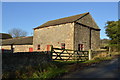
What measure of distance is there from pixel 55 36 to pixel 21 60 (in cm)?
1245

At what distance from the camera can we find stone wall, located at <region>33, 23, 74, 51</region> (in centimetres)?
1756

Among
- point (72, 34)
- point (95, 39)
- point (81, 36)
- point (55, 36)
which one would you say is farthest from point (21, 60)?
point (95, 39)

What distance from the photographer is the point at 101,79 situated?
4.18 meters

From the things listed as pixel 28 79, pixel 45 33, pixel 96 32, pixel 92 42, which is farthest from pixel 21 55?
pixel 96 32

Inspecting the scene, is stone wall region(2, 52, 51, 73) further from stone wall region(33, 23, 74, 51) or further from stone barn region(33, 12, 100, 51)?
stone wall region(33, 23, 74, 51)

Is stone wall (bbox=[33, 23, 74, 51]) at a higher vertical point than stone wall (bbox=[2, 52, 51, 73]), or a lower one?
higher

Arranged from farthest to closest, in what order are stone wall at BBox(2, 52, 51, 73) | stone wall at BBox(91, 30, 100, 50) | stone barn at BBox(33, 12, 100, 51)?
stone wall at BBox(91, 30, 100, 50)
stone barn at BBox(33, 12, 100, 51)
stone wall at BBox(2, 52, 51, 73)

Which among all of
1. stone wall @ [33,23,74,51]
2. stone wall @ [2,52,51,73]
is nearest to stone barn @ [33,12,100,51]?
stone wall @ [33,23,74,51]

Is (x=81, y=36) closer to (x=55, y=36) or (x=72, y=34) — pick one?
(x=72, y=34)

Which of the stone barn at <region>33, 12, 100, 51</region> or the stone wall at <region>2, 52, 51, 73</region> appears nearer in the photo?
the stone wall at <region>2, 52, 51, 73</region>

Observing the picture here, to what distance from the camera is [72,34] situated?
56.3 ft

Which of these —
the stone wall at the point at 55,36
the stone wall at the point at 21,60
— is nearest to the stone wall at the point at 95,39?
the stone wall at the point at 55,36

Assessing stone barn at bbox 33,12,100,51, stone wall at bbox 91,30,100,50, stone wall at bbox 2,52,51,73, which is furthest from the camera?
stone wall at bbox 91,30,100,50

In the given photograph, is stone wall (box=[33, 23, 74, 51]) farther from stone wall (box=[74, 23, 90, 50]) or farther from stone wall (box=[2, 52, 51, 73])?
stone wall (box=[2, 52, 51, 73])
